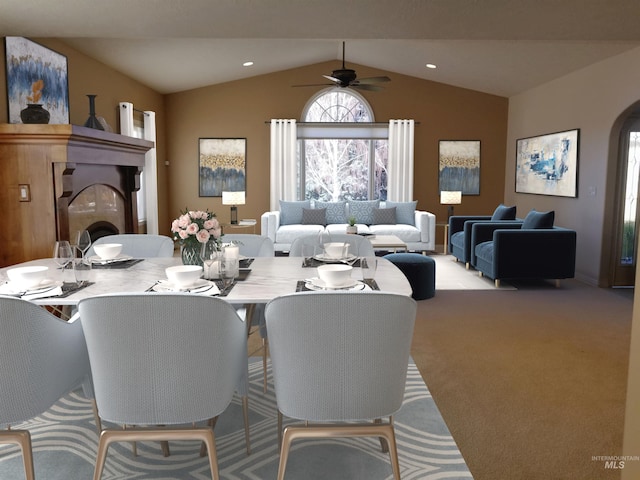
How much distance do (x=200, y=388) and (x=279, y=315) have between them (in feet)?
1.23

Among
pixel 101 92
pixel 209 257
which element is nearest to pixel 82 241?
pixel 209 257

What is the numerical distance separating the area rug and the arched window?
692 cm

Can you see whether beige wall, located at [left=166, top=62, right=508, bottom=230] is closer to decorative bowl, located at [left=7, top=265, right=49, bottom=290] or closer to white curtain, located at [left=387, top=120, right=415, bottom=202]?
white curtain, located at [left=387, top=120, right=415, bottom=202]

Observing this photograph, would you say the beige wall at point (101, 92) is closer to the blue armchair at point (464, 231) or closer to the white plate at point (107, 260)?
the white plate at point (107, 260)

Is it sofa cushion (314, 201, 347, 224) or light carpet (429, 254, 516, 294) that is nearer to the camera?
light carpet (429, 254, 516, 294)

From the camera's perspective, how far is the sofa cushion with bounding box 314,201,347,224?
8812 mm

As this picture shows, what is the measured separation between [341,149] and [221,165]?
6.68 ft

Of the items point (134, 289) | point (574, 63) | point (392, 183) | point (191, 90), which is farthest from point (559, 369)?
point (191, 90)

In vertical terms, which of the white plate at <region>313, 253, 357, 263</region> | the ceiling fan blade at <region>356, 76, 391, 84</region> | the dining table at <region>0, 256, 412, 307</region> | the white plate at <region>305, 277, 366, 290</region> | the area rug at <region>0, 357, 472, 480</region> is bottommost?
the area rug at <region>0, 357, 472, 480</region>

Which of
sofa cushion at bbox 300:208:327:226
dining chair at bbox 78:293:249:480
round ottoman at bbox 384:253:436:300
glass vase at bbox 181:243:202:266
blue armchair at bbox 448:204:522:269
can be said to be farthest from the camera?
sofa cushion at bbox 300:208:327:226

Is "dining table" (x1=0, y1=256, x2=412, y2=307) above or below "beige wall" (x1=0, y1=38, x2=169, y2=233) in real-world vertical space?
below

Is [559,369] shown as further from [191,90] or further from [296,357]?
[191,90]

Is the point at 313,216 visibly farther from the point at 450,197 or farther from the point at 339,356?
the point at 339,356

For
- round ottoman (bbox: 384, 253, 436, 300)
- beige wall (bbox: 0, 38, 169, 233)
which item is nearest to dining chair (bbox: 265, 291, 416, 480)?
round ottoman (bbox: 384, 253, 436, 300)
